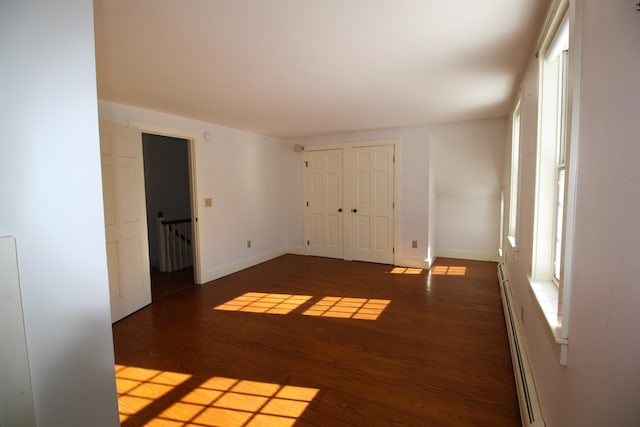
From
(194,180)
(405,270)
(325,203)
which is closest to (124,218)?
(194,180)

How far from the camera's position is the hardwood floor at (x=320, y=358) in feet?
6.14

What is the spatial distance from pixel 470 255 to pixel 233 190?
4.44 meters

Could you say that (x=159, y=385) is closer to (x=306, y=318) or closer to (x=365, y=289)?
(x=306, y=318)

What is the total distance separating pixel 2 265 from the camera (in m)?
0.65

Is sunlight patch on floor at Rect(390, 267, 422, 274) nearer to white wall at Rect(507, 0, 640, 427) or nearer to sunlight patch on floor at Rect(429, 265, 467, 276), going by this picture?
sunlight patch on floor at Rect(429, 265, 467, 276)

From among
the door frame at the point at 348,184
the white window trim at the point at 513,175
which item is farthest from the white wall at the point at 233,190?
the white window trim at the point at 513,175

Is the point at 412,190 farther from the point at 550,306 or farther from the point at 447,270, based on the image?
the point at 550,306

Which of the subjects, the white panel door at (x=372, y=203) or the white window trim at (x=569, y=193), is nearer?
the white window trim at (x=569, y=193)

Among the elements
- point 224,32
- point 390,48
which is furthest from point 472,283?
point 224,32

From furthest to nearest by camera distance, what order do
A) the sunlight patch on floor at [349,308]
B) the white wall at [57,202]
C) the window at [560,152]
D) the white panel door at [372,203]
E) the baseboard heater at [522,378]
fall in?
the white panel door at [372,203], the sunlight patch on floor at [349,308], the window at [560,152], the baseboard heater at [522,378], the white wall at [57,202]

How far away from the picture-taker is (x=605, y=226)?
91cm

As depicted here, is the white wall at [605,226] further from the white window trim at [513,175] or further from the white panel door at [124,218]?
the white panel door at [124,218]

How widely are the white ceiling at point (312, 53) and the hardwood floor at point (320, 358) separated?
2398 millimetres

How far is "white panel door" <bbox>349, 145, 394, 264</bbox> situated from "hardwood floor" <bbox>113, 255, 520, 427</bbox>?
1.33 meters
